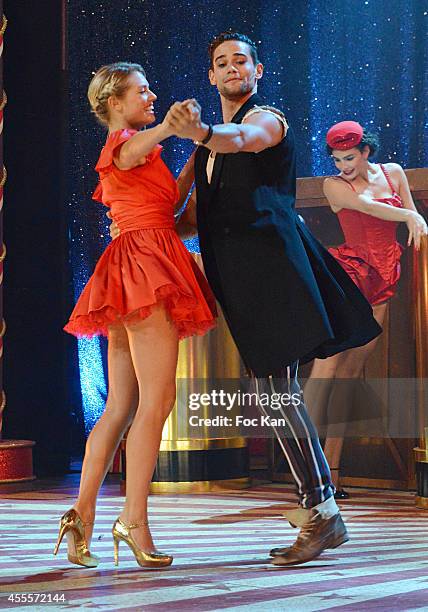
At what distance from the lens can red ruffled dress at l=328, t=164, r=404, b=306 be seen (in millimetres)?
4277

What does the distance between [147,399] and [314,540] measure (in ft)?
1.63

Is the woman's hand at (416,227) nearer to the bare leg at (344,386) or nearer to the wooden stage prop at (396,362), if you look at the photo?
the wooden stage prop at (396,362)

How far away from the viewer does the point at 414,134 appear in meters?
4.99

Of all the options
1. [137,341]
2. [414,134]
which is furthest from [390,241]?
[137,341]

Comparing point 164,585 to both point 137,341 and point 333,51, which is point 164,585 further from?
point 333,51

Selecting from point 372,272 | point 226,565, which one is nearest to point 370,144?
point 372,272

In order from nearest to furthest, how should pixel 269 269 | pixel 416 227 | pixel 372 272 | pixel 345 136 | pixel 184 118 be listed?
pixel 184 118 < pixel 269 269 < pixel 416 227 < pixel 372 272 < pixel 345 136

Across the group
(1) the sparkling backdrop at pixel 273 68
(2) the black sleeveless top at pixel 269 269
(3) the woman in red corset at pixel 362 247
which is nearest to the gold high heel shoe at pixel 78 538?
(2) the black sleeveless top at pixel 269 269

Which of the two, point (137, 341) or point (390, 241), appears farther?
point (390, 241)

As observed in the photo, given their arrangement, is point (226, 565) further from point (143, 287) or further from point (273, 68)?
point (273, 68)

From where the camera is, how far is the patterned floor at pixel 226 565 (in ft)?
6.23

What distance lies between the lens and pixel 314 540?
2.39 metres

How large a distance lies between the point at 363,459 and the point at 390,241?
0.92 metres

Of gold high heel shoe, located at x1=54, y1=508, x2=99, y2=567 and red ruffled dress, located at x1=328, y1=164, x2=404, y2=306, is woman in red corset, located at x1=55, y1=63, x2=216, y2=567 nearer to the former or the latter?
gold high heel shoe, located at x1=54, y1=508, x2=99, y2=567
